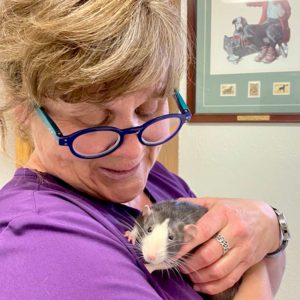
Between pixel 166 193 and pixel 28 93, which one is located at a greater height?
pixel 28 93

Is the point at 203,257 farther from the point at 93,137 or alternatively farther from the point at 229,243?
the point at 93,137

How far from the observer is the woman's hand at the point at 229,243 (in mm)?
787

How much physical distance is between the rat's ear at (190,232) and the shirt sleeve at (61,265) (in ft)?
0.69

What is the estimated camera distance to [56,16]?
24.6 inches

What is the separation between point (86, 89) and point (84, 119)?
0.07 m

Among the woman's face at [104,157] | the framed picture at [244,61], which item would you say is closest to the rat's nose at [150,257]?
the woman's face at [104,157]

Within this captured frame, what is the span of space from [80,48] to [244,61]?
1.18 metres

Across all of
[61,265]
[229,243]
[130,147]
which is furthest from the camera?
[229,243]

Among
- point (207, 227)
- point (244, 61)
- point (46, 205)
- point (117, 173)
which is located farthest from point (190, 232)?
point (244, 61)

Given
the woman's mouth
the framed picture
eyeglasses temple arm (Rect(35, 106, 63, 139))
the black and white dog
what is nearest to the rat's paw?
the woman's mouth

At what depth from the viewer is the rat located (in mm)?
768

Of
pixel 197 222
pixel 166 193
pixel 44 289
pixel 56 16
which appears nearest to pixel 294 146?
pixel 166 193

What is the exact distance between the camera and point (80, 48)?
62 cm

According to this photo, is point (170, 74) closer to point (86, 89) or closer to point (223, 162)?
point (86, 89)
